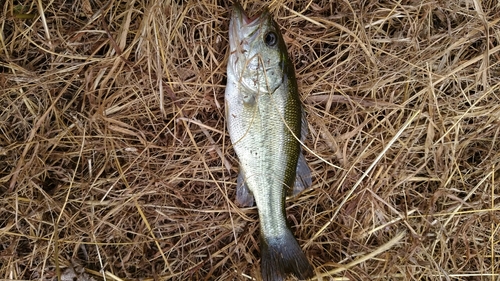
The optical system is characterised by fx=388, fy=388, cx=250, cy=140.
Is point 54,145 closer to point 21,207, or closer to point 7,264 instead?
point 21,207

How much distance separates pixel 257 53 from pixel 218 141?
0.58 metres

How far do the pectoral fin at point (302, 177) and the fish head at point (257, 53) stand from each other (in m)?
0.47

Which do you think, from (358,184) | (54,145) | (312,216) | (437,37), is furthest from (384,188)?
(54,145)

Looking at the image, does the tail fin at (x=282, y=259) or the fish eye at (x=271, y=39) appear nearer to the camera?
the fish eye at (x=271, y=39)

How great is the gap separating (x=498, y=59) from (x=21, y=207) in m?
3.00

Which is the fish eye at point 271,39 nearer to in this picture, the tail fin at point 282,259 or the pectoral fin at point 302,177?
the pectoral fin at point 302,177

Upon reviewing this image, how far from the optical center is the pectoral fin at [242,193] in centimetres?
225

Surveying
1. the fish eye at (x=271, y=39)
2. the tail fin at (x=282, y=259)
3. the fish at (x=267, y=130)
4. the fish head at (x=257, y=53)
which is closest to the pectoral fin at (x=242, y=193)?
the fish at (x=267, y=130)

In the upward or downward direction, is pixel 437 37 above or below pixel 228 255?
above

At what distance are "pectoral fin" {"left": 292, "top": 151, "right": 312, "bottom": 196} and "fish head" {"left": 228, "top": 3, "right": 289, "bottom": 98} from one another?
1.54ft

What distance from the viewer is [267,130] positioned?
6.93ft

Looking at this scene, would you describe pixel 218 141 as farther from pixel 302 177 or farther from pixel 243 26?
pixel 243 26

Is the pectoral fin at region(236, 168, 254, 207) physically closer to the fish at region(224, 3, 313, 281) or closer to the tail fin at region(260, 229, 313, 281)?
the fish at region(224, 3, 313, 281)

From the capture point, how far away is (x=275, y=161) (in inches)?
84.7
